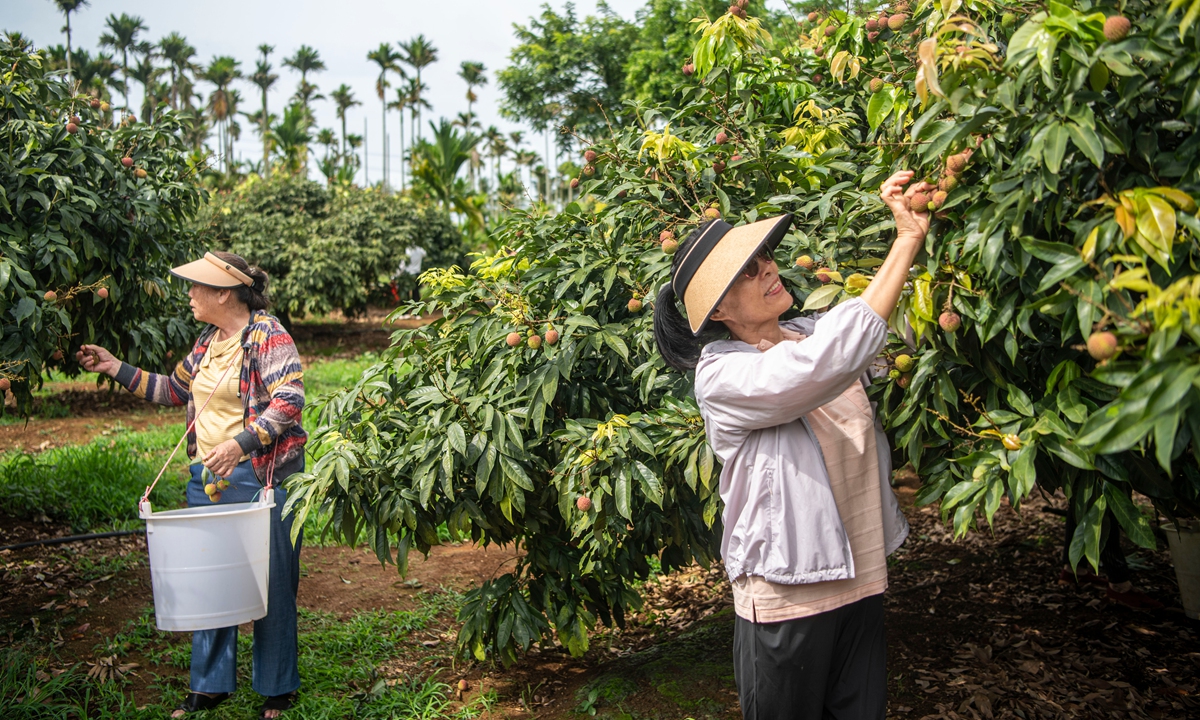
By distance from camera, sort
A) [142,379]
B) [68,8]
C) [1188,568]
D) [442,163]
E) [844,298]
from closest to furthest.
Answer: [844,298]
[1188,568]
[142,379]
[442,163]
[68,8]

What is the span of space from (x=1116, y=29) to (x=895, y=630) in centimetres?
277

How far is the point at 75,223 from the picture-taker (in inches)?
145

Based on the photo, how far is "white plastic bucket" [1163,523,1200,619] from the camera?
341 cm

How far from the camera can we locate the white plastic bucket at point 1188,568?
3.41 m

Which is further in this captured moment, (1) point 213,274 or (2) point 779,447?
(1) point 213,274

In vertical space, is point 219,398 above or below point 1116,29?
below

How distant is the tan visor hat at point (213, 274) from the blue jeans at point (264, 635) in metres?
0.69

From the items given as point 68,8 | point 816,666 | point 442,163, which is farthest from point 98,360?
point 68,8

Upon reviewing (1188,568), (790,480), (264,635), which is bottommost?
(264,635)

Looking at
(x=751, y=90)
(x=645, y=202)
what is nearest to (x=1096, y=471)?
(x=645, y=202)

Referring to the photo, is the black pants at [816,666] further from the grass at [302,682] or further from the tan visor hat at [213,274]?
the tan visor hat at [213,274]

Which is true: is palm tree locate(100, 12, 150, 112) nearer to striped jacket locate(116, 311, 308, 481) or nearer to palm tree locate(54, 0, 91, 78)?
palm tree locate(54, 0, 91, 78)

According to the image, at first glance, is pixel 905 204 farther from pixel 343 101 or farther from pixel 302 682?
pixel 343 101

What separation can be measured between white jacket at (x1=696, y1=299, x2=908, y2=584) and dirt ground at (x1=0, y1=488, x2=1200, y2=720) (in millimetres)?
1331
